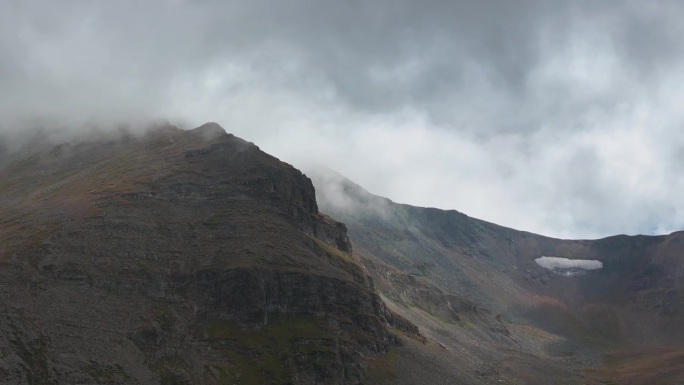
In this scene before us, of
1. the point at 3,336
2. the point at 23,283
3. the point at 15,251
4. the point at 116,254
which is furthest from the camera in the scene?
the point at 116,254

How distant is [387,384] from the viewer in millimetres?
185625

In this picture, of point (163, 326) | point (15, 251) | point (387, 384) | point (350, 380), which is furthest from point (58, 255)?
point (387, 384)

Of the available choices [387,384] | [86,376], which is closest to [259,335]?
[387,384]

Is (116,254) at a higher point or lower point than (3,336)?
higher

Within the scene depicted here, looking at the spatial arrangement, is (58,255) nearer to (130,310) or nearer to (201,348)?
(130,310)

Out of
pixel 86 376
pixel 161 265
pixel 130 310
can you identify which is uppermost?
pixel 161 265

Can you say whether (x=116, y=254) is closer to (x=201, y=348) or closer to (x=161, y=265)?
(x=161, y=265)

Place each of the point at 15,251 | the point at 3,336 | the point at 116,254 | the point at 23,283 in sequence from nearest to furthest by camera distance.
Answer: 1. the point at 3,336
2. the point at 23,283
3. the point at 15,251
4. the point at 116,254

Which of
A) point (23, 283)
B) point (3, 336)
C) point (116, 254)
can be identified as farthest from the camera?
point (116, 254)

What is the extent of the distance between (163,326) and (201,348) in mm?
12735

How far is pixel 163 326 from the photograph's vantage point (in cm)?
17362

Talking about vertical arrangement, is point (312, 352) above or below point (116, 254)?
below

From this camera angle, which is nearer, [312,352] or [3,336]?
[3,336]

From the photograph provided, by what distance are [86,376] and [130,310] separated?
34.8m
